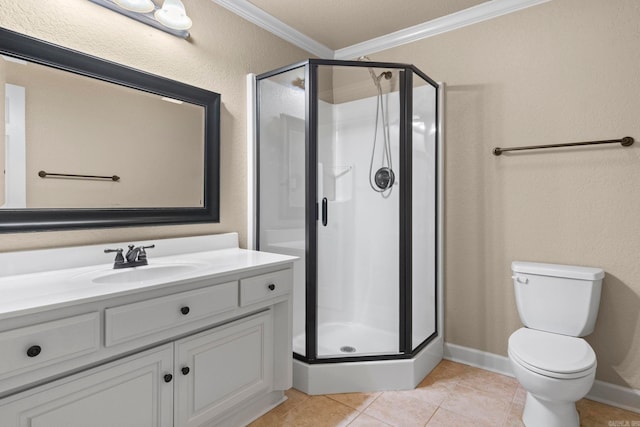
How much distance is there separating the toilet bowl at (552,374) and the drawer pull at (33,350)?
195cm

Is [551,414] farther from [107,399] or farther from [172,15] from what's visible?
[172,15]

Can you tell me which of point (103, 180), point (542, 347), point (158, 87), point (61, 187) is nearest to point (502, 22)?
point (542, 347)

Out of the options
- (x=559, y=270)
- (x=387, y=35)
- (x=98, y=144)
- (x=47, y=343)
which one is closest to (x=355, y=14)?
(x=387, y=35)

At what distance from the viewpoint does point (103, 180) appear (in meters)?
1.72

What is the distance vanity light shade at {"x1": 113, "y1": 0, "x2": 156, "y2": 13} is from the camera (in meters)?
1.70

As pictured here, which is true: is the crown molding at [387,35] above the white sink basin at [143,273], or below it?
above

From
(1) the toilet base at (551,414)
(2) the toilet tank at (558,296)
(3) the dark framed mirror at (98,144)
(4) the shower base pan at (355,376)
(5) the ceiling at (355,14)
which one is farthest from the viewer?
(5) the ceiling at (355,14)

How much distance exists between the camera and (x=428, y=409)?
1932mm

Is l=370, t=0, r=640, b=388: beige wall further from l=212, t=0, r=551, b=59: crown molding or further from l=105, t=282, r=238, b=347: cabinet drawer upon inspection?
l=105, t=282, r=238, b=347: cabinet drawer

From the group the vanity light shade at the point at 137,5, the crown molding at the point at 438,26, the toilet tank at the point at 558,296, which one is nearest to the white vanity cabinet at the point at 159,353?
the vanity light shade at the point at 137,5

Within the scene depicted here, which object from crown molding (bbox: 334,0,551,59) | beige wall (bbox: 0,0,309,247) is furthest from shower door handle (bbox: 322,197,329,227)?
crown molding (bbox: 334,0,551,59)

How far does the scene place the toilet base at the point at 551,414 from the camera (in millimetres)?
1690

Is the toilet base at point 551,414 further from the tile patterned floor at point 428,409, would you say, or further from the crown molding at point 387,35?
the crown molding at point 387,35

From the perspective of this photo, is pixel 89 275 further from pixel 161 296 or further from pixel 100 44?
pixel 100 44
